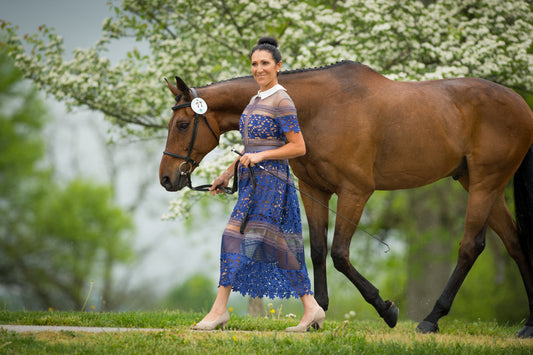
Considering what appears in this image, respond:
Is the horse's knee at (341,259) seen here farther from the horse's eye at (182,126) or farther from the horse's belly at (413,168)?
the horse's eye at (182,126)

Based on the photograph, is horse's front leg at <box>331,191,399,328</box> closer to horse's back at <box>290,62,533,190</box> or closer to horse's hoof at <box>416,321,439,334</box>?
horse's back at <box>290,62,533,190</box>

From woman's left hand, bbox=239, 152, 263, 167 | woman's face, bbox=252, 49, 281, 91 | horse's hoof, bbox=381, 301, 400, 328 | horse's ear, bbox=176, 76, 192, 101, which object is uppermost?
woman's face, bbox=252, 49, 281, 91

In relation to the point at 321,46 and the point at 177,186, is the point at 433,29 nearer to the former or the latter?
the point at 321,46

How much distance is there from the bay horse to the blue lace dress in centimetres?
58

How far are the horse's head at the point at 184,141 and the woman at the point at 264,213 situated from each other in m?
0.61

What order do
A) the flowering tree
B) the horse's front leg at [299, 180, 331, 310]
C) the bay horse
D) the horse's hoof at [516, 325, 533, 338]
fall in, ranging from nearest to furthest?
the bay horse → the horse's front leg at [299, 180, 331, 310] → the horse's hoof at [516, 325, 533, 338] → the flowering tree

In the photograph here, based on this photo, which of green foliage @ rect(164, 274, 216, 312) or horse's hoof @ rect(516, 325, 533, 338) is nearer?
horse's hoof @ rect(516, 325, 533, 338)

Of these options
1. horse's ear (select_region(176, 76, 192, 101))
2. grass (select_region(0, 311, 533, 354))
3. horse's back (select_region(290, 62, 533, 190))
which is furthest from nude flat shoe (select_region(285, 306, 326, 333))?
horse's ear (select_region(176, 76, 192, 101))

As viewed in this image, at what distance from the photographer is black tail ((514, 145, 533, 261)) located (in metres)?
6.30

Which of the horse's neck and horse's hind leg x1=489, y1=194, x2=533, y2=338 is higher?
the horse's neck

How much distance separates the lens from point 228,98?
5.38 m

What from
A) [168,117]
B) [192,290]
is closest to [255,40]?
[168,117]

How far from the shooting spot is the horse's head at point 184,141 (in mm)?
5277

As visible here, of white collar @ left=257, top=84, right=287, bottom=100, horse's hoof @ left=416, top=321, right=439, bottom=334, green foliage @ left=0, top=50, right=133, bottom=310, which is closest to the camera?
white collar @ left=257, top=84, right=287, bottom=100
